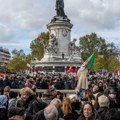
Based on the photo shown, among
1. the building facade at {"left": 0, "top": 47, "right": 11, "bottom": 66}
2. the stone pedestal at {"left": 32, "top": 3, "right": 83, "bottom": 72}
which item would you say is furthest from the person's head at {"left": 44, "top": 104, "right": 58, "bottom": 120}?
the building facade at {"left": 0, "top": 47, "right": 11, "bottom": 66}

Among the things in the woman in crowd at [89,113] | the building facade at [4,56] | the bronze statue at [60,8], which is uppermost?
the building facade at [4,56]

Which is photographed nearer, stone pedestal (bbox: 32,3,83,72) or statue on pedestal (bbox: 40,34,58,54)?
stone pedestal (bbox: 32,3,83,72)

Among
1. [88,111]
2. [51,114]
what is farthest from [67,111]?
[51,114]

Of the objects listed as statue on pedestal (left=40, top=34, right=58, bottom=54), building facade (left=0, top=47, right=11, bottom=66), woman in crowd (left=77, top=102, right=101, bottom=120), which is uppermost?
building facade (left=0, top=47, right=11, bottom=66)

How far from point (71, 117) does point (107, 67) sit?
77.7 metres

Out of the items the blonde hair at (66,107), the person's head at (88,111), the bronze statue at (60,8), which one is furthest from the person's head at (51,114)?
the bronze statue at (60,8)

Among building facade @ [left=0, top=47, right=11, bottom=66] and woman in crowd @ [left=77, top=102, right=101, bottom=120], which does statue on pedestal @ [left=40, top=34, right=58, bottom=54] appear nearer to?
woman in crowd @ [left=77, top=102, right=101, bottom=120]

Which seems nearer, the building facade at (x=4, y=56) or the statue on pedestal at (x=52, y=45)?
the statue on pedestal at (x=52, y=45)

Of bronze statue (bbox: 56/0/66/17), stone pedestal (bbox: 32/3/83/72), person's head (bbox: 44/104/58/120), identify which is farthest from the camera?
bronze statue (bbox: 56/0/66/17)

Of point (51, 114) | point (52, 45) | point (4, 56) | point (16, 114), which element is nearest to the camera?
point (16, 114)

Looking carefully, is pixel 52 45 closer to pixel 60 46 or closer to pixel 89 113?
pixel 60 46

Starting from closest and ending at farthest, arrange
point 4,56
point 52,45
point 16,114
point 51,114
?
point 16,114 < point 51,114 < point 52,45 < point 4,56

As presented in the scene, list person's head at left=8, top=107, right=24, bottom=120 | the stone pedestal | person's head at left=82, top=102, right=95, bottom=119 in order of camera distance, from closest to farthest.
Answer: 1. person's head at left=8, top=107, right=24, bottom=120
2. person's head at left=82, top=102, right=95, bottom=119
3. the stone pedestal

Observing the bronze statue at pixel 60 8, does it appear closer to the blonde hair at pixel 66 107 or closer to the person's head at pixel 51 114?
the blonde hair at pixel 66 107
